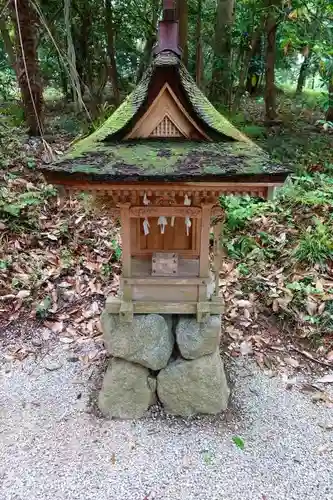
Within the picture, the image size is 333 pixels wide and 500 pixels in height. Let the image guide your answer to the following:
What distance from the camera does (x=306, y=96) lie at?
1399cm

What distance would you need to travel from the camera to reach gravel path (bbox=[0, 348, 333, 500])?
3.49 meters

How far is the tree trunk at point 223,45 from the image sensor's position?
8.91m

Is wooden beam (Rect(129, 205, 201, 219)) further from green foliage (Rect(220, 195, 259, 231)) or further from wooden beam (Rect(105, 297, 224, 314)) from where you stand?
green foliage (Rect(220, 195, 259, 231))

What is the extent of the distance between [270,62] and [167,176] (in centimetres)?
844

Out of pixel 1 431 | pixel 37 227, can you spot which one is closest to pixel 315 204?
pixel 37 227

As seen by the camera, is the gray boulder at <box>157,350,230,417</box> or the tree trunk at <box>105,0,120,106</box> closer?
the gray boulder at <box>157,350,230,417</box>

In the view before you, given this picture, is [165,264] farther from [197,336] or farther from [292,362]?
[292,362]

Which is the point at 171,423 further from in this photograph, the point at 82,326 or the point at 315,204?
the point at 315,204

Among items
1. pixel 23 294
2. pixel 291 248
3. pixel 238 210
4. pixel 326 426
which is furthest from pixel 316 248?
pixel 23 294

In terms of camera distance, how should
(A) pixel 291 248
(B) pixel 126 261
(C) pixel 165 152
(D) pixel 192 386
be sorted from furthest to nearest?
(A) pixel 291 248, (D) pixel 192 386, (B) pixel 126 261, (C) pixel 165 152

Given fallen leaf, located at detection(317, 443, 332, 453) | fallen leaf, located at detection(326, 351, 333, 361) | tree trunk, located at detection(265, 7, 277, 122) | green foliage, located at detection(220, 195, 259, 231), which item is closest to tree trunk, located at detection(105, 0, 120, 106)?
tree trunk, located at detection(265, 7, 277, 122)

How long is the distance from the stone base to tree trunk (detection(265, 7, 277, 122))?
7.08 meters

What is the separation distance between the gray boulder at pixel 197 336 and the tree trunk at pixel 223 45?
738cm

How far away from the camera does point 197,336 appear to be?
4004mm
